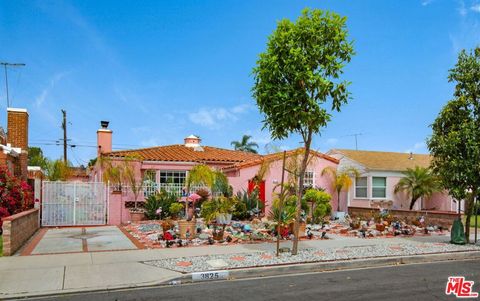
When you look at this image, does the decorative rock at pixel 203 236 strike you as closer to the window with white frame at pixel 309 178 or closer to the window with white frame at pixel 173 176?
the window with white frame at pixel 173 176

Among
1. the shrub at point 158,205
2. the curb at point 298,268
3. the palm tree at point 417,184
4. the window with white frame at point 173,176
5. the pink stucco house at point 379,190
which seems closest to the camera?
the curb at point 298,268

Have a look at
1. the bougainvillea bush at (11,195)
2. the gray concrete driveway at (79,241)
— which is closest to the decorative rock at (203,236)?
the gray concrete driveway at (79,241)

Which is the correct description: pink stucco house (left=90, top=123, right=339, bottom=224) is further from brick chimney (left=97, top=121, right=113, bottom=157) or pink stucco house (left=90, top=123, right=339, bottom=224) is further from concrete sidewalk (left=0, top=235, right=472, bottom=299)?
concrete sidewalk (left=0, top=235, right=472, bottom=299)

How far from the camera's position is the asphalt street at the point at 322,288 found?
24.5 ft

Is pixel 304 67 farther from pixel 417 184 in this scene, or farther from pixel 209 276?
pixel 417 184

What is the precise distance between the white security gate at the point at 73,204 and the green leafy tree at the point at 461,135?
13.5 m

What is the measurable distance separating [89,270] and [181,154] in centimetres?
1641

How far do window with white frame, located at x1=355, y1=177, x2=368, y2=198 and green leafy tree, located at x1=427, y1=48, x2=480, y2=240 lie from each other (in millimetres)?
12044

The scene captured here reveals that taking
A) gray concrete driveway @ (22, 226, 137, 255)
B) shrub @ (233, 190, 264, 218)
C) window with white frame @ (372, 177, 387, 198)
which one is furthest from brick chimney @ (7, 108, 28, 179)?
window with white frame @ (372, 177, 387, 198)

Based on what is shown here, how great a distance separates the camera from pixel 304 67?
10500mm

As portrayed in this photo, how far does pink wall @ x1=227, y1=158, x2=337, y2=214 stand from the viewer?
22984mm

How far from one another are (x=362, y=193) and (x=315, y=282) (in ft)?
60.2

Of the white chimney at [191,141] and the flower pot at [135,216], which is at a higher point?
the white chimney at [191,141]

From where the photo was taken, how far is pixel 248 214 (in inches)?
813
